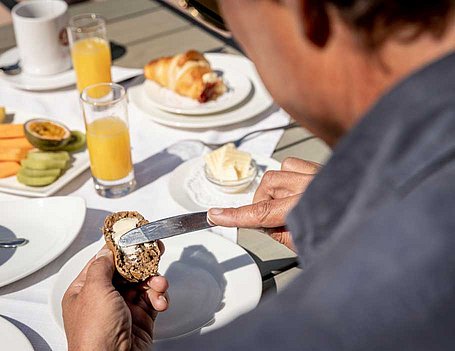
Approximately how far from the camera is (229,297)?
1118 mm

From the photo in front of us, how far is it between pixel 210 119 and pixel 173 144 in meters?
0.11

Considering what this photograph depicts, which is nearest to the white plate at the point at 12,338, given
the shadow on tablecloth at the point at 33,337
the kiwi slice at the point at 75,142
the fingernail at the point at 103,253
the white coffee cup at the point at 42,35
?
the shadow on tablecloth at the point at 33,337

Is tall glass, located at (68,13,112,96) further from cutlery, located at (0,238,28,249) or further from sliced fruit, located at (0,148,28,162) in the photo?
cutlery, located at (0,238,28,249)

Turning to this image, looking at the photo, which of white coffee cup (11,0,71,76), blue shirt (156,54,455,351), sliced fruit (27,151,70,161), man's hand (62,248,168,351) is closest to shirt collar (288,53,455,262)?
blue shirt (156,54,455,351)

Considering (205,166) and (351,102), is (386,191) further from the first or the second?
(205,166)

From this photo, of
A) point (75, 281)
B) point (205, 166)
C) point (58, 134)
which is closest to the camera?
point (75, 281)

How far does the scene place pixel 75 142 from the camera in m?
1.56

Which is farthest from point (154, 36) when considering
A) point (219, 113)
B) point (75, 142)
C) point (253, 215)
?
point (253, 215)

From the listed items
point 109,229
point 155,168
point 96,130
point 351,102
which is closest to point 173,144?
point 155,168

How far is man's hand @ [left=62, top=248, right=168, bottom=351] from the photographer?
3.18 ft

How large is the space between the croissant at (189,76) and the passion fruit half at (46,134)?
280mm

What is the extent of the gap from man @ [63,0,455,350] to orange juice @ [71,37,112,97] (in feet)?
3.85

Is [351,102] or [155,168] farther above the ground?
[351,102]

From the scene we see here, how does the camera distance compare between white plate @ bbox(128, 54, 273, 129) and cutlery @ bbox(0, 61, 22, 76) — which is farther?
cutlery @ bbox(0, 61, 22, 76)
